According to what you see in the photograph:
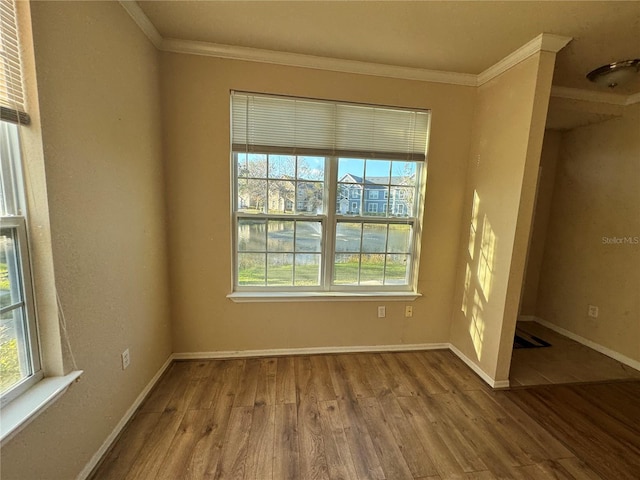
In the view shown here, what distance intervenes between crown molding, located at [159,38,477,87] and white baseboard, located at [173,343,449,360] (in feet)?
8.05

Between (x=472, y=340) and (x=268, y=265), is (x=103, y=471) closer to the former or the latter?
(x=268, y=265)

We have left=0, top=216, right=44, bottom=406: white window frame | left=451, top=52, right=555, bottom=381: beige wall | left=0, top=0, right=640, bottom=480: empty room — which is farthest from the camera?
left=451, top=52, right=555, bottom=381: beige wall

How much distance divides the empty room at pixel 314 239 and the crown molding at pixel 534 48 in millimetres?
16

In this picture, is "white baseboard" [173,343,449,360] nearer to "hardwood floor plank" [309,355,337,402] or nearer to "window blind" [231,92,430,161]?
"hardwood floor plank" [309,355,337,402]

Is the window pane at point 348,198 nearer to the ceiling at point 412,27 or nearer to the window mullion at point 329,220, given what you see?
the window mullion at point 329,220

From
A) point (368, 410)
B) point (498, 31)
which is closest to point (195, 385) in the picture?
point (368, 410)

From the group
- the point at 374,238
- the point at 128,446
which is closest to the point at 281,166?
the point at 374,238

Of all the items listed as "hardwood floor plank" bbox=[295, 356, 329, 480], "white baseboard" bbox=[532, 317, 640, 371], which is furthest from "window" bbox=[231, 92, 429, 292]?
"white baseboard" bbox=[532, 317, 640, 371]

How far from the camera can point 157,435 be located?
1.57 metres

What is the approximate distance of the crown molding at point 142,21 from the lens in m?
1.56

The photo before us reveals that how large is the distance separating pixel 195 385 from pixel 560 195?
4328 millimetres

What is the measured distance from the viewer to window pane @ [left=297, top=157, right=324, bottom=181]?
2.31 metres

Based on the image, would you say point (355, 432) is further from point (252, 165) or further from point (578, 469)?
point (252, 165)

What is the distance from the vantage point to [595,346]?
9.03ft
